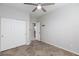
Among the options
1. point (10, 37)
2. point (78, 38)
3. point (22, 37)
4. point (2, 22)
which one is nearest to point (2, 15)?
point (2, 22)

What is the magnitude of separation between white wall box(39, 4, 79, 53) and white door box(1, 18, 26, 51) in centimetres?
199

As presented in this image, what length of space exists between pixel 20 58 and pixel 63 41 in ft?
12.5

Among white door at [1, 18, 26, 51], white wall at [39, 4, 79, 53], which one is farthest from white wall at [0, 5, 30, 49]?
white wall at [39, 4, 79, 53]

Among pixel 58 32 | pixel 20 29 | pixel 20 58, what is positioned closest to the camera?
pixel 20 58

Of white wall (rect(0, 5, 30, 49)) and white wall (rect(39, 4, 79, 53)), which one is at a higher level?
white wall (rect(0, 5, 30, 49))

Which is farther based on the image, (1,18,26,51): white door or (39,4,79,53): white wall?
(1,18,26,51): white door

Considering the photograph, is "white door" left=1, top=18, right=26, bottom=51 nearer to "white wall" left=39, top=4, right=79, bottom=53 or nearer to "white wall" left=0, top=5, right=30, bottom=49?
"white wall" left=0, top=5, right=30, bottom=49

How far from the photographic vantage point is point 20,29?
5020 millimetres

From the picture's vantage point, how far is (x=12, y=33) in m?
4.44

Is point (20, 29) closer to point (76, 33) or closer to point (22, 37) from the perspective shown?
point (22, 37)

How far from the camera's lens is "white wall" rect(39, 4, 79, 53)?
347 cm

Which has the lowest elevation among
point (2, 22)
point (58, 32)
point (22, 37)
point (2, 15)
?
point (22, 37)

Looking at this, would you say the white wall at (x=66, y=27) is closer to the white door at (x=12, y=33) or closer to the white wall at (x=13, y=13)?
the white wall at (x=13, y=13)

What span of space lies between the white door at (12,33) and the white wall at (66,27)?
199 centimetres
